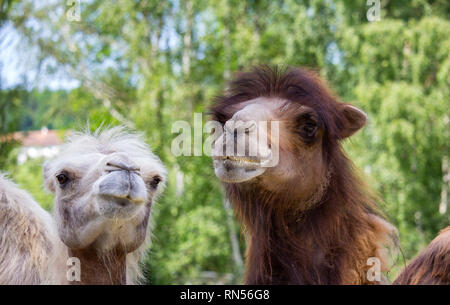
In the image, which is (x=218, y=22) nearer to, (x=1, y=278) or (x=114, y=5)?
(x=114, y=5)

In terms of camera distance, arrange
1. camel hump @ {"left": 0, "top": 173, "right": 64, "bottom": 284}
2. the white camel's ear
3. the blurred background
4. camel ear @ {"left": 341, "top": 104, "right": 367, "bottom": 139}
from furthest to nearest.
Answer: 1. the blurred background
2. the white camel's ear
3. camel hump @ {"left": 0, "top": 173, "right": 64, "bottom": 284}
4. camel ear @ {"left": 341, "top": 104, "right": 367, "bottom": 139}

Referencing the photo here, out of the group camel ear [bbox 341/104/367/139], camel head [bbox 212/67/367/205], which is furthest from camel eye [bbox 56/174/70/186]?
camel ear [bbox 341/104/367/139]

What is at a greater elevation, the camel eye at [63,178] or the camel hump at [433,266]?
the camel eye at [63,178]

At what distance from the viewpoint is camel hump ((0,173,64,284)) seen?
12.5ft

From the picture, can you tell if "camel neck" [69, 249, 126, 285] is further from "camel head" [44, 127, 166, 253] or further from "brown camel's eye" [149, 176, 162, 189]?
"brown camel's eye" [149, 176, 162, 189]

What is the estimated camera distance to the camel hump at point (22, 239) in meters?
3.80

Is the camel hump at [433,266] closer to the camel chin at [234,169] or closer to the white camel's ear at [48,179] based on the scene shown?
the camel chin at [234,169]

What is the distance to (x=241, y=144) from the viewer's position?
286 centimetres

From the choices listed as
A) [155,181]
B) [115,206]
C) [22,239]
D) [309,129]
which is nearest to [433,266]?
[309,129]

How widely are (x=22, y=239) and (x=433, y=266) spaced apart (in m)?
2.95

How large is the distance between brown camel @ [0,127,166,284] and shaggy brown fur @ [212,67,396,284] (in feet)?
2.30

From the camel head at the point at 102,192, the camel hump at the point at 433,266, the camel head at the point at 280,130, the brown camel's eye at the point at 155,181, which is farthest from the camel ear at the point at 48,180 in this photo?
the camel hump at the point at 433,266

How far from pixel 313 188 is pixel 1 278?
2.36 meters
